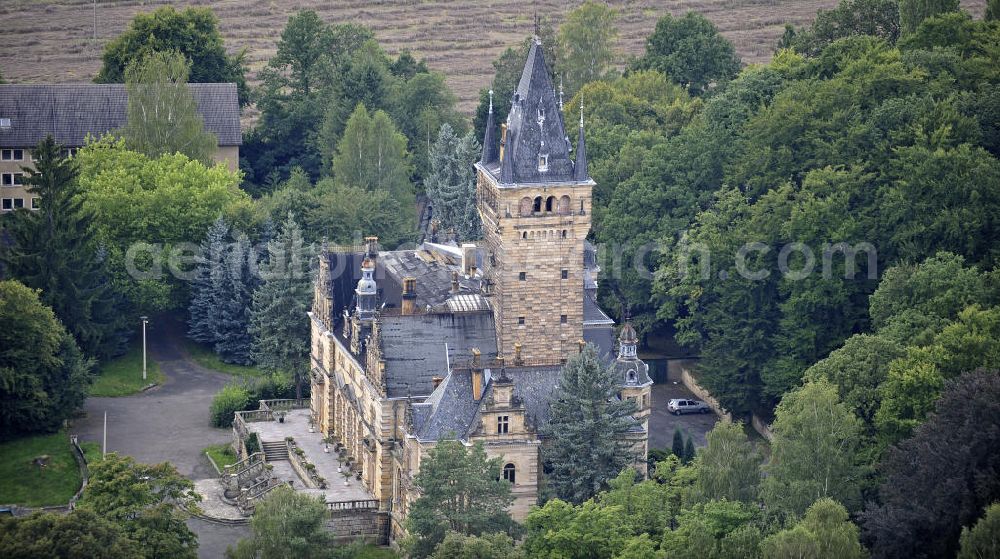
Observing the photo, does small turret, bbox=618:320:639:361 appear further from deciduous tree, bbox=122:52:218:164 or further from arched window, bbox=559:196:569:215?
deciduous tree, bbox=122:52:218:164

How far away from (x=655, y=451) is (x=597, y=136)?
41.6 metres

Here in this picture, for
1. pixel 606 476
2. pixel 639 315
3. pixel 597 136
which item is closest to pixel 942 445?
pixel 606 476

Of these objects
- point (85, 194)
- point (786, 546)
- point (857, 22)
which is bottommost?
point (786, 546)

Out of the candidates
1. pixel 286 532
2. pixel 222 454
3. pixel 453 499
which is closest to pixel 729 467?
pixel 453 499

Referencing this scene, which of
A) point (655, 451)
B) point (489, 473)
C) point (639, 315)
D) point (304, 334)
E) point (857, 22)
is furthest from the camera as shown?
point (857, 22)

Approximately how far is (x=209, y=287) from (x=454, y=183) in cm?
2513

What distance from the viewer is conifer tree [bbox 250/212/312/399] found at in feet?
485

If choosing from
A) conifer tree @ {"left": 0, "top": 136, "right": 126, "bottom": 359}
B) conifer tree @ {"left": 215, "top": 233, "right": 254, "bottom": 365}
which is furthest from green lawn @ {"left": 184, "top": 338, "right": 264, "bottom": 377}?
conifer tree @ {"left": 0, "top": 136, "right": 126, "bottom": 359}

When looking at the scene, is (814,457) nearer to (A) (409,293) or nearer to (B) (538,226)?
(B) (538,226)

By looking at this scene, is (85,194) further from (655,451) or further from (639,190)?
(655,451)

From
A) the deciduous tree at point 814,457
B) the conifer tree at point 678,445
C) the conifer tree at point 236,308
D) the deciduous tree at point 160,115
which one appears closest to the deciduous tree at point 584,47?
the deciduous tree at point 160,115

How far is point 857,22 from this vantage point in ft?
557

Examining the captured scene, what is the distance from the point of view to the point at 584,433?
4747 inches

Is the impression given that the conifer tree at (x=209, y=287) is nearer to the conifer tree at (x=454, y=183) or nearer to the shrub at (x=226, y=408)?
the shrub at (x=226, y=408)
